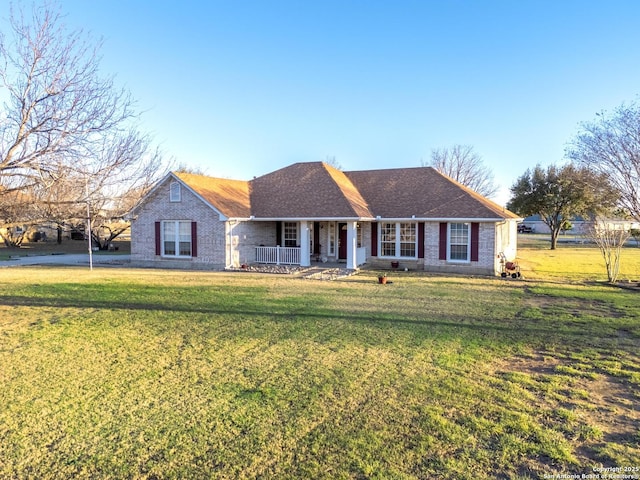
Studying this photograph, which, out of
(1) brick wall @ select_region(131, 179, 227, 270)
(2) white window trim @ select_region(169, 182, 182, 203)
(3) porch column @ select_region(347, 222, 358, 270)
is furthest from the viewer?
(2) white window trim @ select_region(169, 182, 182, 203)

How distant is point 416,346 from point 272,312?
426 cm

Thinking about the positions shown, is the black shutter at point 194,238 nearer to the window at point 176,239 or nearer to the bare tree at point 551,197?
the window at point 176,239

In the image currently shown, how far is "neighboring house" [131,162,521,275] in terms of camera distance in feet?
66.3

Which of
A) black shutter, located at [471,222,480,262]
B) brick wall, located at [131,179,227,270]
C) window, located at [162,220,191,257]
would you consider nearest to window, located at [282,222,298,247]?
brick wall, located at [131,179,227,270]

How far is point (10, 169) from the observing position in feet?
28.5

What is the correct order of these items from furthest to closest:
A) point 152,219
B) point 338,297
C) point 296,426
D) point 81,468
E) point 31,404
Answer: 1. point 152,219
2. point 338,297
3. point 31,404
4. point 296,426
5. point 81,468

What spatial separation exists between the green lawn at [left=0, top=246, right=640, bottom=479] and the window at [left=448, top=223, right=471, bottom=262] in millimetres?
7899

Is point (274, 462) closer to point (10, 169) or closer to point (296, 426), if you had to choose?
point (296, 426)

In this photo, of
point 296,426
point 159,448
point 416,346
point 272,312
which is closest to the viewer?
point 159,448

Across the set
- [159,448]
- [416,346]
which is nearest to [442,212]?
[416,346]

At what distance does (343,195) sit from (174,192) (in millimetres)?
8745

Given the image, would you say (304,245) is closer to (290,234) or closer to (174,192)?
(290,234)

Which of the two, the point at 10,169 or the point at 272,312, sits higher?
the point at 10,169

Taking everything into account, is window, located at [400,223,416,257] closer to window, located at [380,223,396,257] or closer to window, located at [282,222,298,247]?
window, located at [380,223,396,257]
